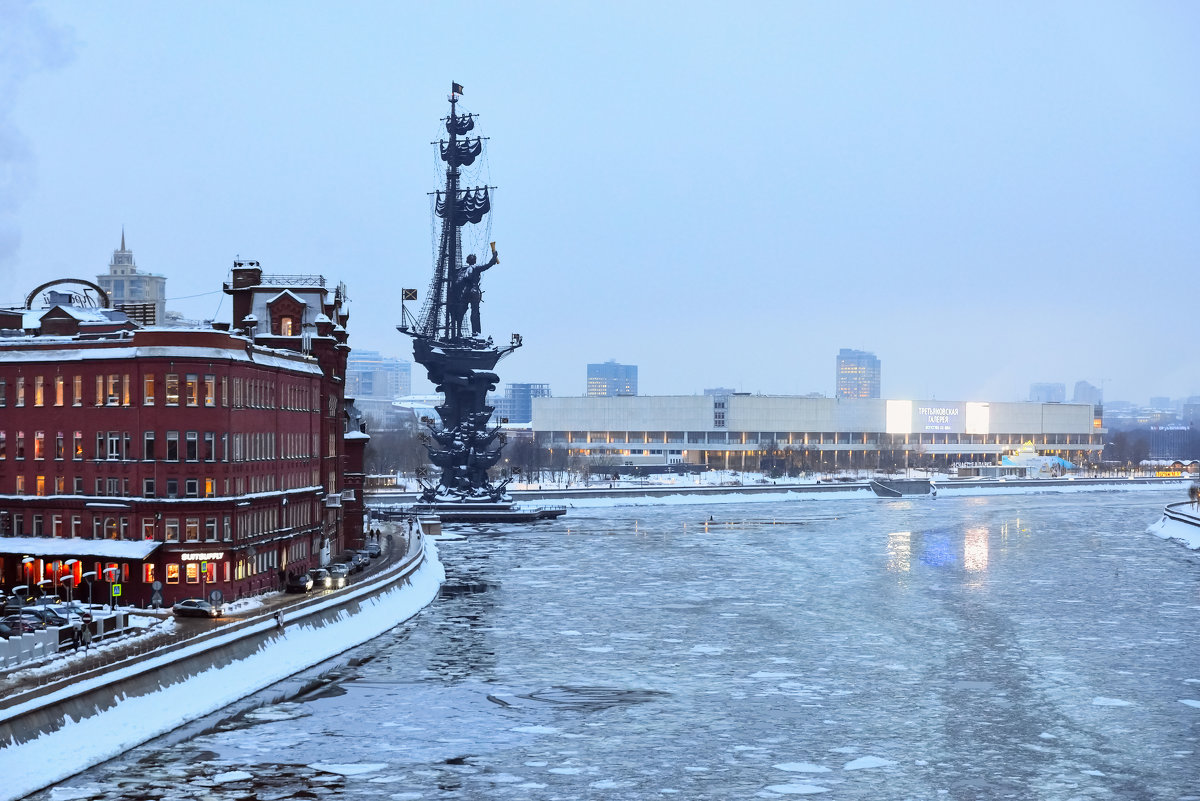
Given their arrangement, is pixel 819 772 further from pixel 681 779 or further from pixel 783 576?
pixel 783 576

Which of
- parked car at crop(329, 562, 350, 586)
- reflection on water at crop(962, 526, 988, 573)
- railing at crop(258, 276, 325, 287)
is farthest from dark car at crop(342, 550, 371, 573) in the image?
reflection on water at crop(962, 526, 988, 573)

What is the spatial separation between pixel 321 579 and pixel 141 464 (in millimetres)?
11773

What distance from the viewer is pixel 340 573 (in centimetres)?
7112

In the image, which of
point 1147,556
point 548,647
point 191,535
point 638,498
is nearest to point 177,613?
point 191,535

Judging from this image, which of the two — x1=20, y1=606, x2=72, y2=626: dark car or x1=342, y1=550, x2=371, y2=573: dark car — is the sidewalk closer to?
x1=20, y1=606, x2=72, y2=626: dark car

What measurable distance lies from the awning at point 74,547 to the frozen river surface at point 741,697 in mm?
11652

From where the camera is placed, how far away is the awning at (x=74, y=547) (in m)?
60.3

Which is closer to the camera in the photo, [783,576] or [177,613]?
[177,613]

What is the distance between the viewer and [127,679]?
41.5m

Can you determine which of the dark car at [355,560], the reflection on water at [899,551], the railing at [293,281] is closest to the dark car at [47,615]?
the dark car at [355,560]

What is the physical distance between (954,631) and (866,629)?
13.1 feet

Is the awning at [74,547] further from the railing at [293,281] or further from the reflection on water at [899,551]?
the reflection on water at [899,551]

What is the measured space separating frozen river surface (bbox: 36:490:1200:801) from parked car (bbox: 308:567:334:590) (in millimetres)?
6468

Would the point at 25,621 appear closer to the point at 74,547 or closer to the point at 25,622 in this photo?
the point at 25,622
